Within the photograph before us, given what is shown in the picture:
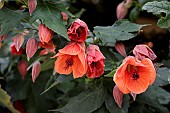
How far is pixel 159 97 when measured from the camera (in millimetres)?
1104

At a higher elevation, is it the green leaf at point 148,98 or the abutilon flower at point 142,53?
the abutilon flower at point 142,53

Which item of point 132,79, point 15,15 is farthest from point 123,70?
point 15,15

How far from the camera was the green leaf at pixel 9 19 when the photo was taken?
0.90 m

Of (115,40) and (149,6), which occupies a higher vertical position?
(149,6)

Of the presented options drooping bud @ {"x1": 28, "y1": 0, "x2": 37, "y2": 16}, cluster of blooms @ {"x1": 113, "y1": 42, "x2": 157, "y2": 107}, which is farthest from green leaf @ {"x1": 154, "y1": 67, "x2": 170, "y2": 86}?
drooping bud @ {"x1": 28, "y1": 0, "x2": 37, "y2": 16}

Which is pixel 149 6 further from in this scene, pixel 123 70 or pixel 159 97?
pixel 159 97

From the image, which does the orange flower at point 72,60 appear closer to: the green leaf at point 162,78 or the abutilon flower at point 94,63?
the abutilon flower at point 94,63

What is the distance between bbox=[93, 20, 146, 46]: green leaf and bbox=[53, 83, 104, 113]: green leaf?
13 cm

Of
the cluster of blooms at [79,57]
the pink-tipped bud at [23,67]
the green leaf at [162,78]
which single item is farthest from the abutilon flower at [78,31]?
the pink-tipped bud at [23,67]

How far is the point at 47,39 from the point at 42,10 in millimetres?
74

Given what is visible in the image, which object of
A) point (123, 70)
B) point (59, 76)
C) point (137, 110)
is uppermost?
point (123, 70)

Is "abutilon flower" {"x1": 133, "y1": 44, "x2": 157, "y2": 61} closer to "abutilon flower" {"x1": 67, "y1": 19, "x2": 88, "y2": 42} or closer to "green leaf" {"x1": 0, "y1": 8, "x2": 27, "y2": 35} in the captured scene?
"abutilon flower" {"x1": 67, "y1": 19, "x2": 88, "y2": 42}

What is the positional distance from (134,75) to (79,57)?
0.45 feet

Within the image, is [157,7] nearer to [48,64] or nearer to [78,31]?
[78,31]
